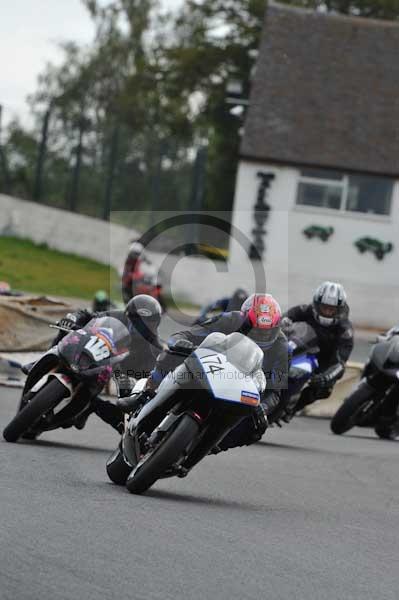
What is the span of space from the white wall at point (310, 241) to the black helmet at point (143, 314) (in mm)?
25917

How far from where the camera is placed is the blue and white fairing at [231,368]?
8.30 metres

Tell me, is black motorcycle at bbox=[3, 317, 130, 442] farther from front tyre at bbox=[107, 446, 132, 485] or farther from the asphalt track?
front tyre at bbox=[107, 446, 132, 485]

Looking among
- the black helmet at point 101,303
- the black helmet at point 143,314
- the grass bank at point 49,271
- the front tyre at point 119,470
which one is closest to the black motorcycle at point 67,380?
the black helmet at point 143,314

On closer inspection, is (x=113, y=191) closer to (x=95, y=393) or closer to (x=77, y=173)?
(x=77, y=173)

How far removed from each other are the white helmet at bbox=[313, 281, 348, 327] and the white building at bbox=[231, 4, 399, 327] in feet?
72.6

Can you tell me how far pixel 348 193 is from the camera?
38.3 metres

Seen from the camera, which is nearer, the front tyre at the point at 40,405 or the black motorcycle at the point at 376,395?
the front tyre at the point at 40,405

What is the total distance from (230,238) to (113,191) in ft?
12.4

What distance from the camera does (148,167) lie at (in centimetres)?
3616

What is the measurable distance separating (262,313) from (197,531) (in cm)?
280

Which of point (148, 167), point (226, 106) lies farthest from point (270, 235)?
point (226, 106)

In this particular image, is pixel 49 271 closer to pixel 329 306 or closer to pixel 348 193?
pixel 348 193

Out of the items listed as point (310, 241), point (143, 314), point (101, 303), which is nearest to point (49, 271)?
point (310, 241)

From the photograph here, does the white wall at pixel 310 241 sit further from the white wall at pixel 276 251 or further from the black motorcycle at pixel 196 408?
the black motorcycle at pixel 196 408
